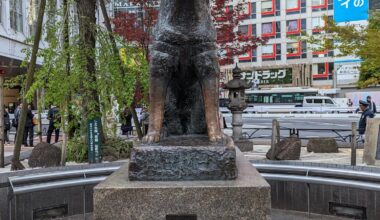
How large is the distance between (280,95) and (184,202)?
47051 millimetres

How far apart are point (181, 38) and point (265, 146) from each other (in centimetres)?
1306

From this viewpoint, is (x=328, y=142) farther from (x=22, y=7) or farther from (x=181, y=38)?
(x=22, y=7)

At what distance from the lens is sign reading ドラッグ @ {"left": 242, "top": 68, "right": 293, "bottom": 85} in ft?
193

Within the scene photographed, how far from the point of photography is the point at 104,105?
36.4 ft

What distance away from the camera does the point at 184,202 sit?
357 cm

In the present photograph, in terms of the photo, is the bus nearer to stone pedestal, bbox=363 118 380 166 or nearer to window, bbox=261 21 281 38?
window, bbox=261 21 281 38

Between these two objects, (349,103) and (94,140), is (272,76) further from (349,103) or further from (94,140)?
(94,140)

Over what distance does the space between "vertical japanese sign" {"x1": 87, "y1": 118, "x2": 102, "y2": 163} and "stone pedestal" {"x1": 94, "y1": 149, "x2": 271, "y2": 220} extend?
7319mm

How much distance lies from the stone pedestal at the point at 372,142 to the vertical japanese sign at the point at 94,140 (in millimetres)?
5969

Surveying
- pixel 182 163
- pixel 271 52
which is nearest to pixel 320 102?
pixel 271 52

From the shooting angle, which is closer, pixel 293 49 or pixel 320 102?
pixel 320 102

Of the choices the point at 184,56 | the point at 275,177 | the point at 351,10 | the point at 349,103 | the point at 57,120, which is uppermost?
the point at 351,10

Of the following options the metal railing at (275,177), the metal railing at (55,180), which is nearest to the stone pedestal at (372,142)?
the metal railing at (275,177)

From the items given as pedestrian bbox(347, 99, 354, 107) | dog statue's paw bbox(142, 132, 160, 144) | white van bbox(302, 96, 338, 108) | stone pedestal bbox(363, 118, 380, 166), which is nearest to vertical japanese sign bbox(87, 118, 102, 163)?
stone pedestal bbox(363, 118, 380, 166)
